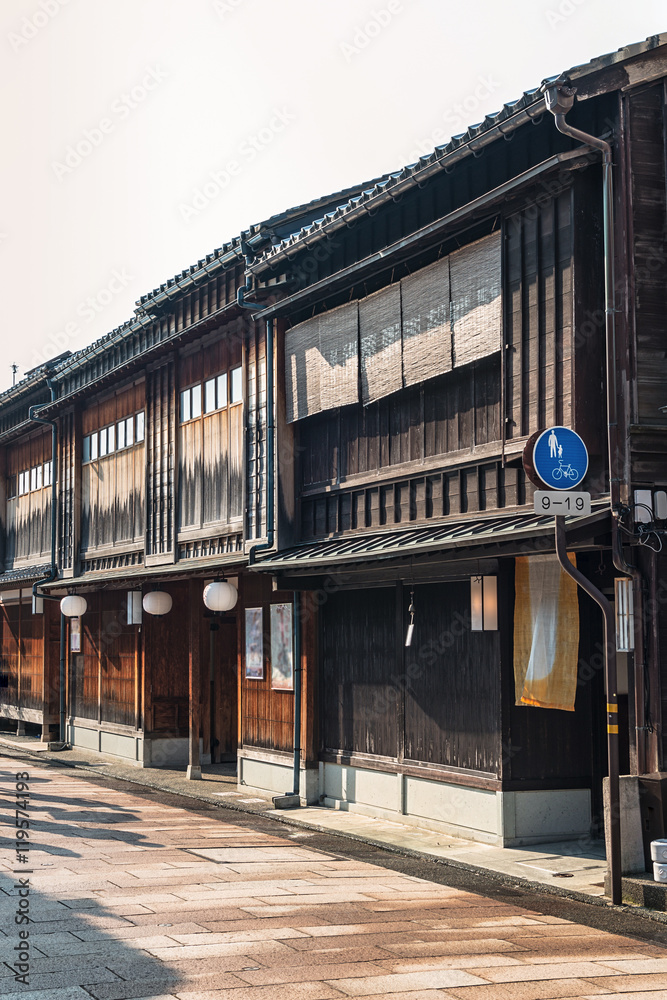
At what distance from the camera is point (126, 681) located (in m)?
26.3

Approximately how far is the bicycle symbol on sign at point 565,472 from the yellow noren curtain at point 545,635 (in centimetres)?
227

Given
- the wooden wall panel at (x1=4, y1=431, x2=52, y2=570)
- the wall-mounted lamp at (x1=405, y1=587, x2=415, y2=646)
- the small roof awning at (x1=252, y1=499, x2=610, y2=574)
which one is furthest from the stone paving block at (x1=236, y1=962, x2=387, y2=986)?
the wooden wall panel at (x1=4, y1=431, x2=52, y2=570)

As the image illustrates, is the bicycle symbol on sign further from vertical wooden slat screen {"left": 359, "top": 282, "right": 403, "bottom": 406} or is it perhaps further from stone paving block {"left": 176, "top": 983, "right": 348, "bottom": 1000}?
stone paving block {"left": 176, "top": 983, "right": 348, "bottom": 1000}

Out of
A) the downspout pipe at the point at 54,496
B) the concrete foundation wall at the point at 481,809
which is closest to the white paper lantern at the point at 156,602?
the downspout pipe at the point at 54,496

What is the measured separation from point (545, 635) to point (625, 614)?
2.04 m

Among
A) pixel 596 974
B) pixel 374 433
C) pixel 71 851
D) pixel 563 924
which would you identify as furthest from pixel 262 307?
pixel 596 974

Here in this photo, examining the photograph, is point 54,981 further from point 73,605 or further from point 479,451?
point 73,605

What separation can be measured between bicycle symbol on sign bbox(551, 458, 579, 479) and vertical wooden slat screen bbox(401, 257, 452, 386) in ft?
11.8

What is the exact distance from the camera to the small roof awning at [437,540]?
1231 cm

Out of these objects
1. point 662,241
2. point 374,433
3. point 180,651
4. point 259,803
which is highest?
point 662,241

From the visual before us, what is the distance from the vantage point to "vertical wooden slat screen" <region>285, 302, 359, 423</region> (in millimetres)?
17531

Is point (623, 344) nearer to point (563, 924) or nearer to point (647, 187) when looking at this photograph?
point (647, 187)

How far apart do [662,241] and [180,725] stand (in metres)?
16.6

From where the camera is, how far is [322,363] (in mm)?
18266
